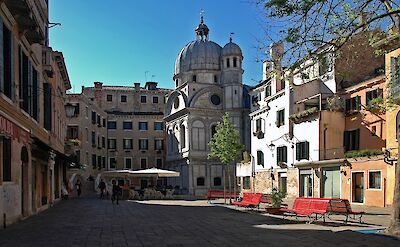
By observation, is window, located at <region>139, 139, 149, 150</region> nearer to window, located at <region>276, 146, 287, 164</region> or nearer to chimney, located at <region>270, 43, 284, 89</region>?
window, located at <region>276, 146, 287, 164</region>

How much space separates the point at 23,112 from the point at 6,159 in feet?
11.0

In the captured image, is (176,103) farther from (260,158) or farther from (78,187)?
(260,158)

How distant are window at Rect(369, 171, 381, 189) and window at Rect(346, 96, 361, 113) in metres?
6.07

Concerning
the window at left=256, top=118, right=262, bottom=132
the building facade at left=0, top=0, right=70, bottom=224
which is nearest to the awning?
the window at left=256, top=118, right=262, bottom=132

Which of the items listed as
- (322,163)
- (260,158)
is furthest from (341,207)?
(260,158)

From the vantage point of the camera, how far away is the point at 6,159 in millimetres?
15820

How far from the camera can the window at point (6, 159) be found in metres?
15.7

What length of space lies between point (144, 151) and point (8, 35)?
178ft

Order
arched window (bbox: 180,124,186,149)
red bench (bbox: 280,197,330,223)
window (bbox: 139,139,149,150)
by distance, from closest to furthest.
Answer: red bench (bbox: 280,197,330,223)
arched window (bbox: 180,124,186,149)
window (bbox: 139,139,149,150)

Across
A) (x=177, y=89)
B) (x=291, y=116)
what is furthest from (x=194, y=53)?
(x=291, y=116)

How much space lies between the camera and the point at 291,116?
37.7 m

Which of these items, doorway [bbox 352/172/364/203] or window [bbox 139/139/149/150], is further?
window [bbox 139/139/149/150]

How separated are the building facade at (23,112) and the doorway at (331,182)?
17727mm

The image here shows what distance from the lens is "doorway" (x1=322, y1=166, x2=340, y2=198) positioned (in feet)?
104
